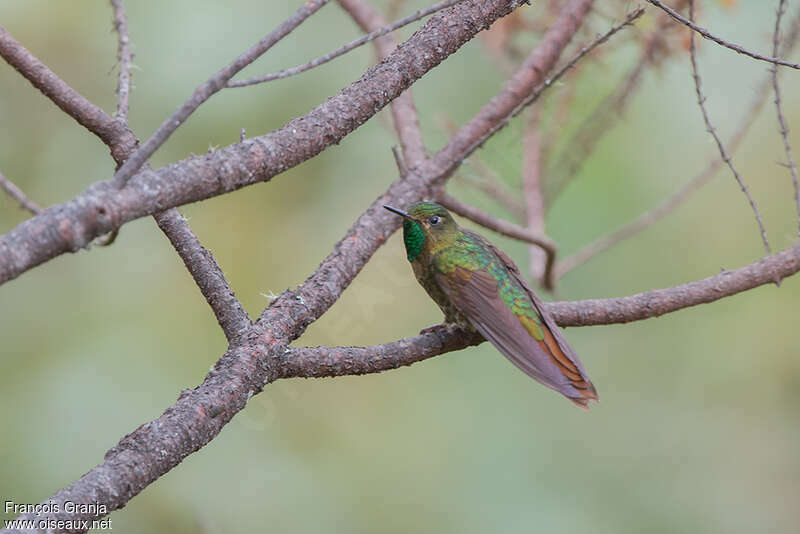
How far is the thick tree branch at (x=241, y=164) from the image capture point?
3.71ft

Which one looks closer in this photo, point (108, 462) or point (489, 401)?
point (108, 462)

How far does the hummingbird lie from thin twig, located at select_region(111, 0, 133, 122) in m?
0.82

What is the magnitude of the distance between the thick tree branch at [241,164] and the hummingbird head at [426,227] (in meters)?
1.02

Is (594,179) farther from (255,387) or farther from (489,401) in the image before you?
(255,387)

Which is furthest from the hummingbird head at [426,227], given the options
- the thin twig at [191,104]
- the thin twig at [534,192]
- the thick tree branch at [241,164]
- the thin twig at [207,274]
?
the thin twig at [191,104]

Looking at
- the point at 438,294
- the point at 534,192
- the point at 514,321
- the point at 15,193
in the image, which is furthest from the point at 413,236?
the point at 15,193

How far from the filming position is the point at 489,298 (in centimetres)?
249

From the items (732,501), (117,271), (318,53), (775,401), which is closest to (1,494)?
(117,271)

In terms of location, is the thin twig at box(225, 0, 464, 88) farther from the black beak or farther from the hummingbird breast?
the hummingbird breast

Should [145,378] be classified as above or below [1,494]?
above

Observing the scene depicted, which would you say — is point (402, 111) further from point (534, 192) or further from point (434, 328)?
point (434, 328)

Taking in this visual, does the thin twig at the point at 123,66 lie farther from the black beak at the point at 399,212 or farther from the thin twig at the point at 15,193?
the black beak at the point at 399,212

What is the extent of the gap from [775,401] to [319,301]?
12.1ft

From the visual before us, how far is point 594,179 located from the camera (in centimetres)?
501
